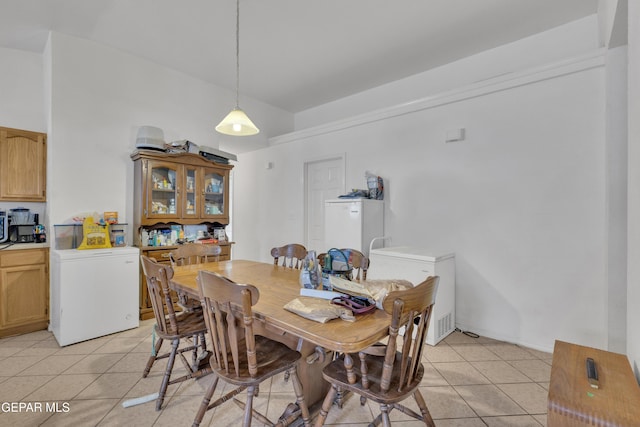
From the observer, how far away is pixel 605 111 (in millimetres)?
2307

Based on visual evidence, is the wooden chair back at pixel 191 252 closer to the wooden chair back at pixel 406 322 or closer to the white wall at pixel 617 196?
the wooden chair back at pixel 406 322

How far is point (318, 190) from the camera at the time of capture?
4.50m

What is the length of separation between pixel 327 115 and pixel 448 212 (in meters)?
2.72

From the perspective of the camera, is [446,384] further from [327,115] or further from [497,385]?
[327,115]

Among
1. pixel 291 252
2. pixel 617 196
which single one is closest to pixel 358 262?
pixel 291 252

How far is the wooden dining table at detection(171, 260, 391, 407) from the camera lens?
3.72 feet

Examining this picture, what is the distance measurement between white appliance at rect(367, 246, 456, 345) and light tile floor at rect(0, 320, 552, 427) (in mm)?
202

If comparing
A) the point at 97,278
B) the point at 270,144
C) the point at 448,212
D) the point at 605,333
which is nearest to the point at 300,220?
the point at 270,144

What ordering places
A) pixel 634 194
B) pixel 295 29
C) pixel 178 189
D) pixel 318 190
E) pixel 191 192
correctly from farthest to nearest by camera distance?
pixel 318 190 < pixel 191 192 < pixel 178 189 < pixel 295 29 < pixel 634 194

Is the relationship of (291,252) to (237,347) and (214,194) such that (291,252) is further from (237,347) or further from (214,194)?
(214,194)

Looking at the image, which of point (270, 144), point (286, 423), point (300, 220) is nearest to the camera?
point (286, 423)

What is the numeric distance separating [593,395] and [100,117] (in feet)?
14.2

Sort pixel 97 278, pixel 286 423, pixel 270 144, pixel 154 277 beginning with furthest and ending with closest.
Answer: pixel 270 144 < pixel 97 278 < pixel 154 277 < pixel 286 423

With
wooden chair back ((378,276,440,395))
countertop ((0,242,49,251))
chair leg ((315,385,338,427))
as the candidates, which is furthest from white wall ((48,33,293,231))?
wooden chair back ((378,276,440,395))
